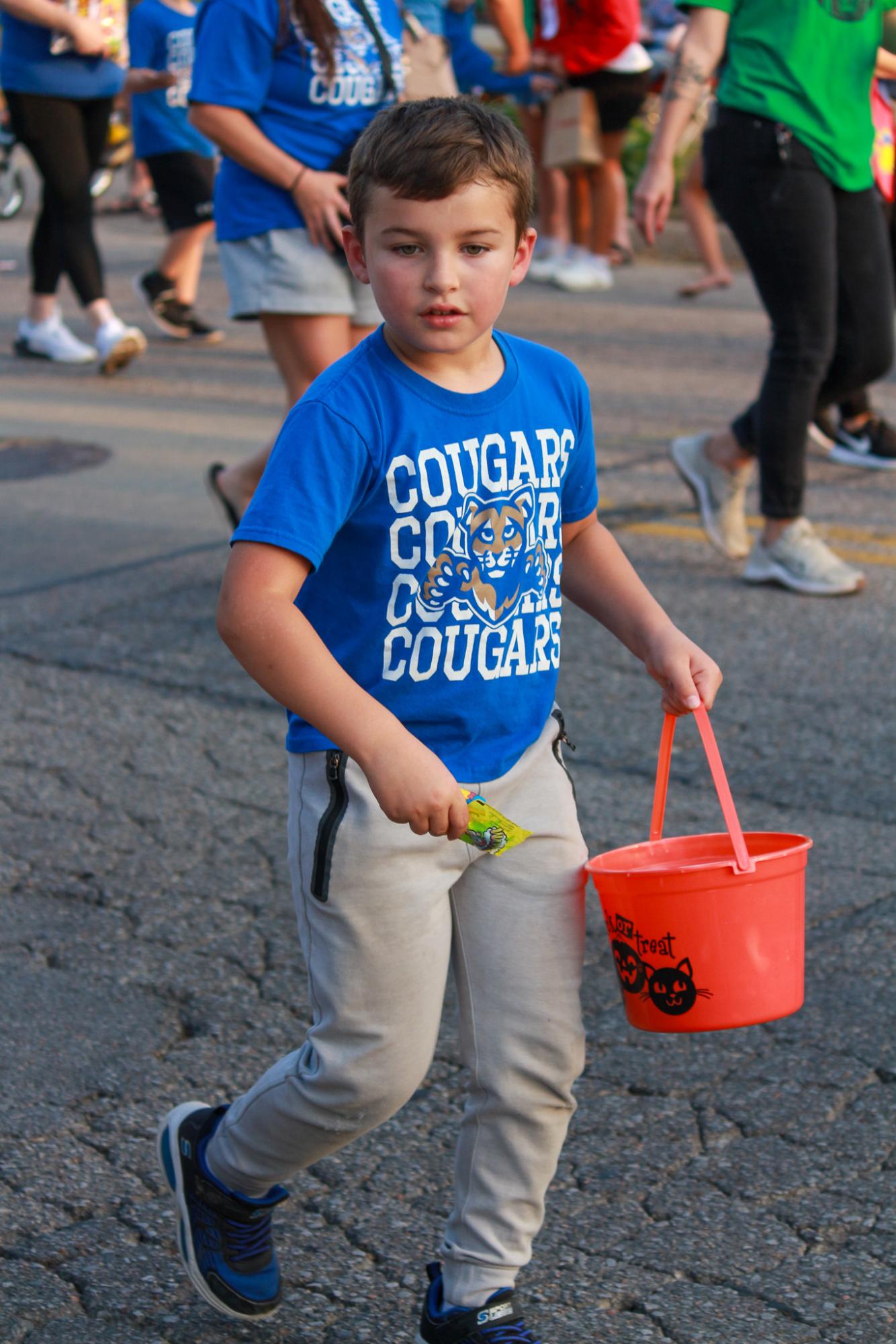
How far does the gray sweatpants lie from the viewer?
7.03 feet

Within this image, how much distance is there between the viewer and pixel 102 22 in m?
8.08

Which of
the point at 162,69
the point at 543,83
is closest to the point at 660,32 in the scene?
the point at 543,83

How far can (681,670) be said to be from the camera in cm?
228

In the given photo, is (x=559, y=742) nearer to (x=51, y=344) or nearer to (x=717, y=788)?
(x=717, y=788)

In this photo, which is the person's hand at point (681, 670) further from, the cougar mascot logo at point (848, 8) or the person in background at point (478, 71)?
the person in background at point (478, 71)

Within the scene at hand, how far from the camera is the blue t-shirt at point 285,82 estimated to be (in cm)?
448

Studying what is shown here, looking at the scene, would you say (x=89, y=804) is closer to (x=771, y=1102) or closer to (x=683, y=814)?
(x=683, y=814)

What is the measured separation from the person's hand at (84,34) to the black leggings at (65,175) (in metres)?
0.31

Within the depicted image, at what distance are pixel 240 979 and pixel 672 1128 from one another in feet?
2.89

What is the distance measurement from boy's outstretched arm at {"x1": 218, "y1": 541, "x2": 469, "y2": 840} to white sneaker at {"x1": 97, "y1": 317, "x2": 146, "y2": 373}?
6.84 metres

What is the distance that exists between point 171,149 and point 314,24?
204 inches

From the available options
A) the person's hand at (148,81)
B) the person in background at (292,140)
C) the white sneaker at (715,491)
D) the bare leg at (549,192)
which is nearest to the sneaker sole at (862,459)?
the white sneaker at (715,491)

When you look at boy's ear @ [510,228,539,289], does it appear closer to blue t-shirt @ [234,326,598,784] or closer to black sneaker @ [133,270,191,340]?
blue t-shirt @ [234,326,598,784]

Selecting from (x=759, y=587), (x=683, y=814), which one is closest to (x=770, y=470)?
(x=759, y=587)
